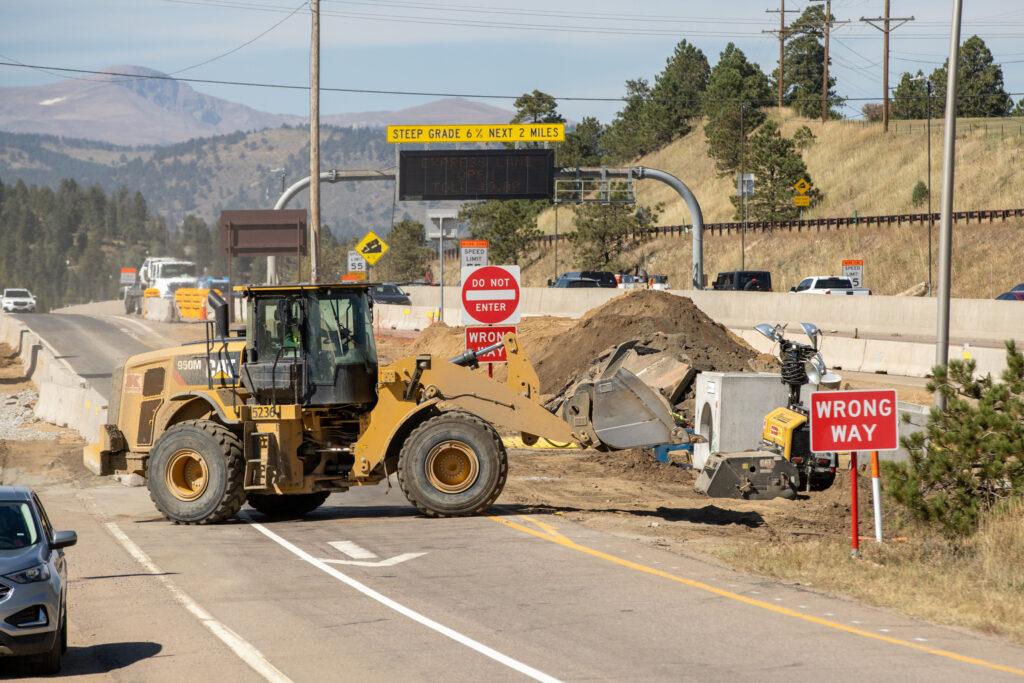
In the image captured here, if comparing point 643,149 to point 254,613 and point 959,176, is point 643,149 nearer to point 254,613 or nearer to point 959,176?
point 959,176

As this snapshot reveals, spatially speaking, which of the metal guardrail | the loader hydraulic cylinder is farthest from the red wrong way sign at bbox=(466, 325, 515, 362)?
the metal guardrail

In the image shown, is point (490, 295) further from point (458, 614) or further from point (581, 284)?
point (581, 284)

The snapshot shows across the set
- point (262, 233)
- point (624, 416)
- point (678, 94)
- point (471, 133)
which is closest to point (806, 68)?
point (678, 94)

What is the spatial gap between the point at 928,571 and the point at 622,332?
Answer: 19685 mm

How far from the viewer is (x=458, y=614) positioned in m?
12.3

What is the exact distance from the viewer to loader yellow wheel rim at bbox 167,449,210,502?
56.6ft

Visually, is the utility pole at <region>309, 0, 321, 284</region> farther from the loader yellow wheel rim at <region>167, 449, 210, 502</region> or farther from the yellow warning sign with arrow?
the loader yellow wheel rim at <region>167, 449, 210, 502</region>

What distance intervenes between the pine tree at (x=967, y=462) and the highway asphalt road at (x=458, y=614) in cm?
324

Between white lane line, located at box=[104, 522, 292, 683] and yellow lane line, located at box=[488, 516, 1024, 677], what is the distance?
439cm

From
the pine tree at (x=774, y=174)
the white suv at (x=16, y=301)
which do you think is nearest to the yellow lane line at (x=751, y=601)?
the pine tree at (x=774, y=174)

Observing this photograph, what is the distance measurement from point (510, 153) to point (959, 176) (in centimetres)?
3706

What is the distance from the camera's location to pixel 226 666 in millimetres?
10375

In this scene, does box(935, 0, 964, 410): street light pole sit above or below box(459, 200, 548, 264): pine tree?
below

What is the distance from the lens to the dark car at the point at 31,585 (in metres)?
9.53
